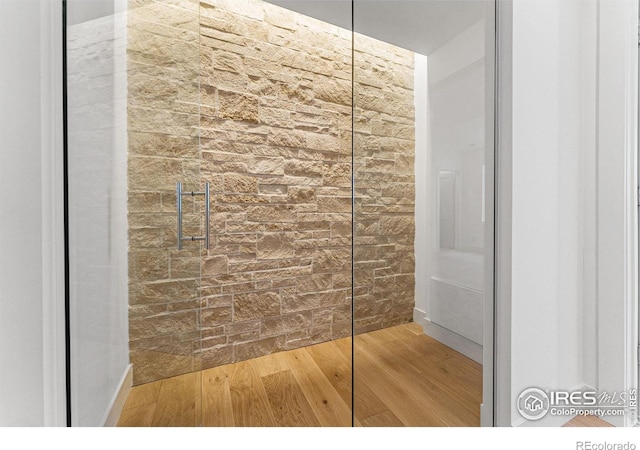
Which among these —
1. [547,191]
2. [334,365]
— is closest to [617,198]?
[547,191]

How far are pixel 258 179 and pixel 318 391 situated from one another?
4.69ft

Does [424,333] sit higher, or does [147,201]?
[147,201]

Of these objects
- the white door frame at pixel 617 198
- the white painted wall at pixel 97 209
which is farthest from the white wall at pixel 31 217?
the white door frame at pixel 617 198

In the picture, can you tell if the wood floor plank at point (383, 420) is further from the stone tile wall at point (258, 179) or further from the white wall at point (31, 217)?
the white wall at point (31, 217)

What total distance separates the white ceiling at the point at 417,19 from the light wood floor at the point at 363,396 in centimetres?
115

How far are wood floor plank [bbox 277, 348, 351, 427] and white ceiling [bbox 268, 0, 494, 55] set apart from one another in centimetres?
175

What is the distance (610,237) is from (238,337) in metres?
2.26

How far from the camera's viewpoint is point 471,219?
1.26 meters

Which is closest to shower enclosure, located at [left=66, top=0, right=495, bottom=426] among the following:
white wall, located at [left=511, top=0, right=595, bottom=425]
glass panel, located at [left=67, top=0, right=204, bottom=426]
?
glass panel, located at [left=67, top=0, right=204, bottom=426]

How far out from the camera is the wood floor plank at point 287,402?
146 cm

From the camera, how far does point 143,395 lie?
105cm

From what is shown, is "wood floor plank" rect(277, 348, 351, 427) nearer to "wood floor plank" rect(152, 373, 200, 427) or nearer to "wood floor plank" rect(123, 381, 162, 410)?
"wood floor plank" rect(152, 373, 200, 427)

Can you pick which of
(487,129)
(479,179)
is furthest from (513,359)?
(487,129)

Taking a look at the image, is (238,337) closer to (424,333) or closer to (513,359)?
(424,333)
